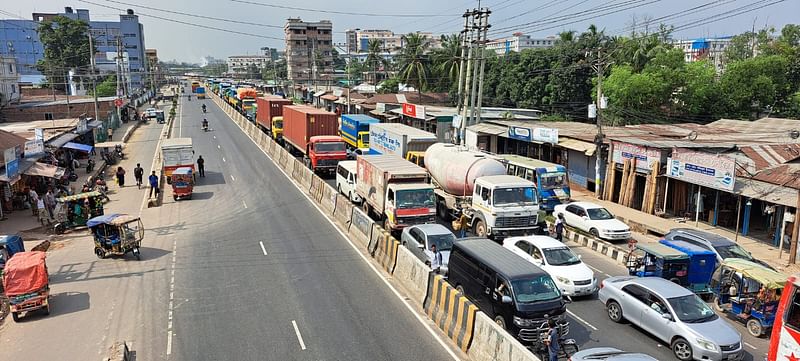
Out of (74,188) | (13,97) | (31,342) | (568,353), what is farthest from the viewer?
(13,97)

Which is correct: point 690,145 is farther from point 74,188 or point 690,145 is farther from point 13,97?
point 13,97

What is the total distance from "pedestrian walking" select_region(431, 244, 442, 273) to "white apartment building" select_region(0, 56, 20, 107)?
192ft

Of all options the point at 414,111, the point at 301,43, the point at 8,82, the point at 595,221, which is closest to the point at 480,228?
the point at 595,221

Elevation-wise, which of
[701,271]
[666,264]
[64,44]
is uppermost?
[64,44]

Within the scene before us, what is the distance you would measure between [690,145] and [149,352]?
25657 mm

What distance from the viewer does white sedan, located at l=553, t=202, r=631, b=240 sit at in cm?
2231

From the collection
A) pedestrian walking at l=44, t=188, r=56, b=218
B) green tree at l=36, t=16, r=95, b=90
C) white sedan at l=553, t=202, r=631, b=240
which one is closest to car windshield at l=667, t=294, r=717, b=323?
white sedan at l=553, t=202, r=631, b=240

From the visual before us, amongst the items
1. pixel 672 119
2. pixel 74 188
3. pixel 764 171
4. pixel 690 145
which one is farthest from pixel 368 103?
pixel 764 171

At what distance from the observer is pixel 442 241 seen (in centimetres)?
1783

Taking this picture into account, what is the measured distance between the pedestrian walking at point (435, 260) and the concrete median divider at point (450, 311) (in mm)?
1668

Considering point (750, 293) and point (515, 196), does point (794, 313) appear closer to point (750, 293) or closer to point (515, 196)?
point (750, 293)

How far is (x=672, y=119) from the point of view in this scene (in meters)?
49.0

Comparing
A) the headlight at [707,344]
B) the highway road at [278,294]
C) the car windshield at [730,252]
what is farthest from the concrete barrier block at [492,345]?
the car windshield at [730,252]

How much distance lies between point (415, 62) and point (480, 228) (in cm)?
5874
